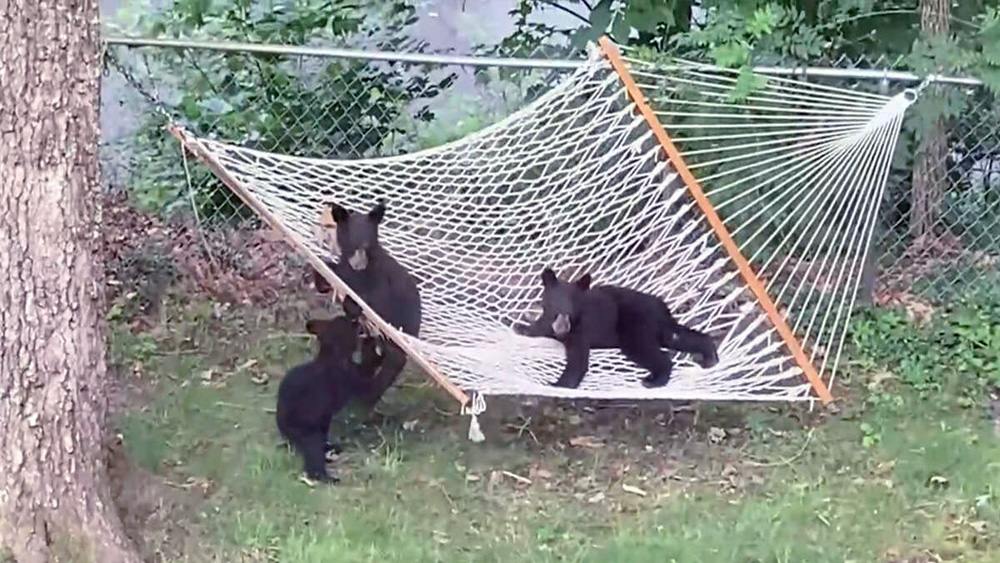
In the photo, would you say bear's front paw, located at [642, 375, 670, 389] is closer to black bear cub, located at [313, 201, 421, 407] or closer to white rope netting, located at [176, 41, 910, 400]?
white rope netting, located at [176, 41, 910, 400]

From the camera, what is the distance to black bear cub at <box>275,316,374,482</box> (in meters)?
4.29

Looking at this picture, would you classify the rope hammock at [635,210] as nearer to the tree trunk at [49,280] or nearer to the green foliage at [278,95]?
the tree trunk at [49,280]

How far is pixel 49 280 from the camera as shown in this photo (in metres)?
3.36

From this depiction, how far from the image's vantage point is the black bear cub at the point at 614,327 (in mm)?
4566

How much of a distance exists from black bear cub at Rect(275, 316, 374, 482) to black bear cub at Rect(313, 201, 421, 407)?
8.2 inches

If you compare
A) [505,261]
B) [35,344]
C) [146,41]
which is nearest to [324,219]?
[505,261]

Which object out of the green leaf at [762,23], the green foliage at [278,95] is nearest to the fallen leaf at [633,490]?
the green leaf at [762,23]

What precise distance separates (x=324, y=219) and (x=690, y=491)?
1.49 meters

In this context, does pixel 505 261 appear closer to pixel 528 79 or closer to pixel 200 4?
pixel 528 79

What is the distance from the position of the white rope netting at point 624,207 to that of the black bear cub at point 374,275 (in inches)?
3.7

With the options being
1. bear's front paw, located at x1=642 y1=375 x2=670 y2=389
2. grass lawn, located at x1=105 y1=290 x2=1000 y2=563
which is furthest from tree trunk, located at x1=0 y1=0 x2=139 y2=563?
bear's front paw, located at x1=642 y1=375 x2=670 y2=389

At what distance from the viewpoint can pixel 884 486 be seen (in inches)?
166

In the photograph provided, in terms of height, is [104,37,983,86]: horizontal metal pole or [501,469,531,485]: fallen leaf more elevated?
[104,37,983,86]: horizontal metal pole

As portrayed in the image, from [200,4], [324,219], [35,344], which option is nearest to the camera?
[35,344]
